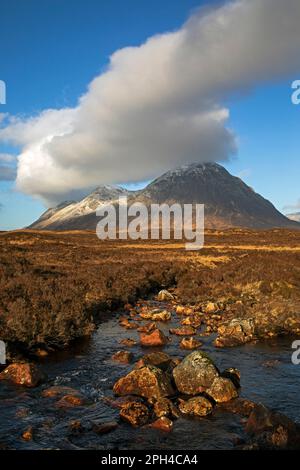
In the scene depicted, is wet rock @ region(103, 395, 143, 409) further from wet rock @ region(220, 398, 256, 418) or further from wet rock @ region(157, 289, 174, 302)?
wet rock @ region(157, 289, 174, 302)

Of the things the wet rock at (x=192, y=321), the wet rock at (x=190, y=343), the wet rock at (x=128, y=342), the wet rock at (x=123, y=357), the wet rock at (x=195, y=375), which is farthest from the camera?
the wet rock at (x=192, y=321)

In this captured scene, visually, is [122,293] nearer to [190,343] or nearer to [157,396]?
[190,343]

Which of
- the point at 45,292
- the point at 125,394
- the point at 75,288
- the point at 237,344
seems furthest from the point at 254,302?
the point at 125,394

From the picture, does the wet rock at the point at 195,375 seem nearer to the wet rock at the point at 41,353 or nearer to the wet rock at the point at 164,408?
the wet rock at the point at 164,408

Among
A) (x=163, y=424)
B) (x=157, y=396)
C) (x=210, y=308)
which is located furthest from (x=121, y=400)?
(x=210, y=308)

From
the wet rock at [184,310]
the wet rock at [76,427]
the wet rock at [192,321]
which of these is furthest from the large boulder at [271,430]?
the wet rock at [184,310]

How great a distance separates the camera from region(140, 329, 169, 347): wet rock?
63.9 ft

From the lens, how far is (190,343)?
62.6 feet

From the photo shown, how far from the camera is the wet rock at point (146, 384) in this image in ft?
44.3

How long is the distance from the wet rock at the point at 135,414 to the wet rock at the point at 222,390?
7.79 feet

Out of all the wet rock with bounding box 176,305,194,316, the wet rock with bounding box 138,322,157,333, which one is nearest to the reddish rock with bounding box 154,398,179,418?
the wet rock with bounding box 138,322,157,333

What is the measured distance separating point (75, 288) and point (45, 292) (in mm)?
3407
